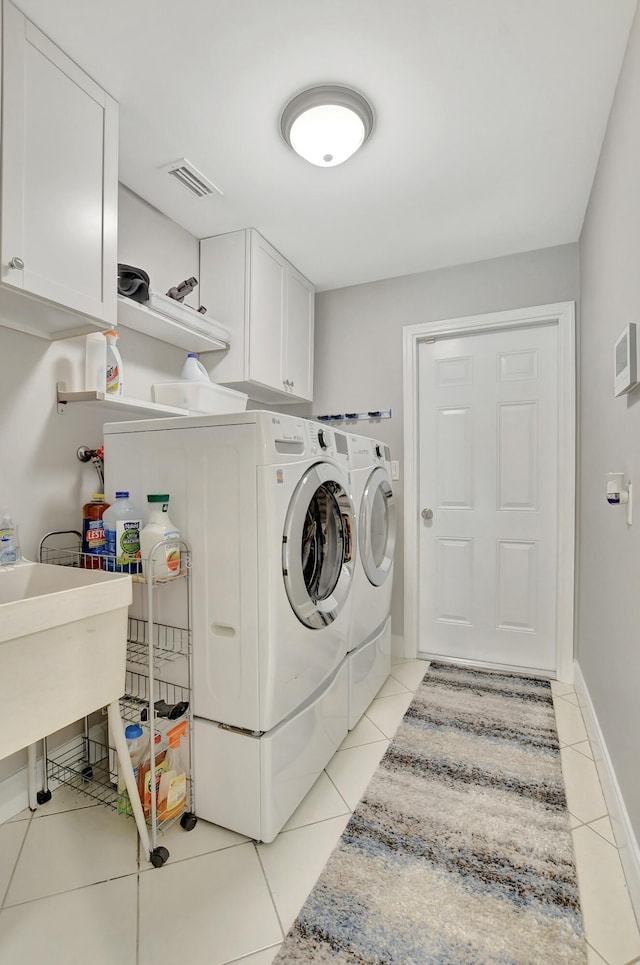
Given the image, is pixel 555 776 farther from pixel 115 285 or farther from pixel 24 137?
pixel 24 137

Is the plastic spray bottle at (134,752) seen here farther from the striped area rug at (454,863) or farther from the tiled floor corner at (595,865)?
the tiled floor corner at (595,865)

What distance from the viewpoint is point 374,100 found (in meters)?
1.55

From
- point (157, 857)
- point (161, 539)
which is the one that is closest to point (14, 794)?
point (157, 857)

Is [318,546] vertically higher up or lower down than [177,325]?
lower down

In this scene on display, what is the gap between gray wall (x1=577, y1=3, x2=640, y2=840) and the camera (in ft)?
4.24

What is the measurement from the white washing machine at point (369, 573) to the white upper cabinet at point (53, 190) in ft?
3.60

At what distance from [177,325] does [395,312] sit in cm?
143

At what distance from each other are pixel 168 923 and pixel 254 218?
8.45ft

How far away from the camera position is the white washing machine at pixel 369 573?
1.99m

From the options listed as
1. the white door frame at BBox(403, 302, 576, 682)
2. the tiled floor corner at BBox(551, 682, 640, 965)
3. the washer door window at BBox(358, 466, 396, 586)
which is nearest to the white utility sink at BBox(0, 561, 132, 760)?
the washer door window at BBox(358, 466, 396, 586)

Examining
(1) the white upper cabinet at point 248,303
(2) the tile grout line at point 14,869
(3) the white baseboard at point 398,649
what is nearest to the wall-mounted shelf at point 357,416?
(1) the white upper cabinet at point 248,303

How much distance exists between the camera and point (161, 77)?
1464 mm

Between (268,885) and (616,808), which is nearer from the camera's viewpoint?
(268,885)

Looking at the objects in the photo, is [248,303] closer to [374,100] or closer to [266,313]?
[266,313]
